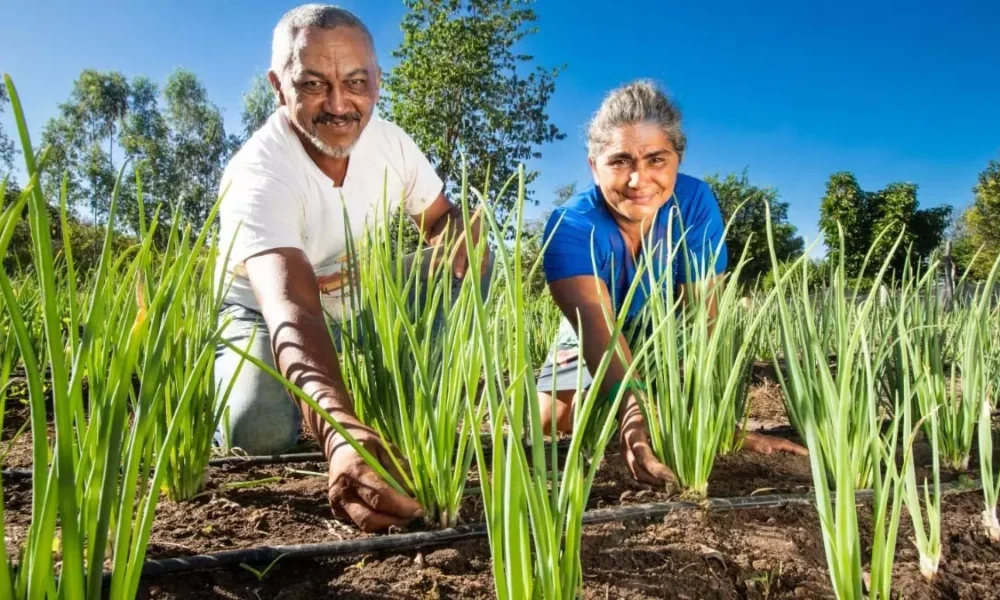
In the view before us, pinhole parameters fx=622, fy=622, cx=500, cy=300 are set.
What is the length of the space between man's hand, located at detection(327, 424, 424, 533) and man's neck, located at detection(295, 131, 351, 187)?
5.08 feet

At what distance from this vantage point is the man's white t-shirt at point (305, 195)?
190 cm

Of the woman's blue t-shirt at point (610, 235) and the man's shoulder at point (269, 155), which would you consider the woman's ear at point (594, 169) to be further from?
the man's shoulder at point (269, 155)

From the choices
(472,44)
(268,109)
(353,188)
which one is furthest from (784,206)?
(353,188)

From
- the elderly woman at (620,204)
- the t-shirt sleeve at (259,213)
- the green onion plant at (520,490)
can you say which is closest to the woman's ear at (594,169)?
the elderly woman at (620,204)

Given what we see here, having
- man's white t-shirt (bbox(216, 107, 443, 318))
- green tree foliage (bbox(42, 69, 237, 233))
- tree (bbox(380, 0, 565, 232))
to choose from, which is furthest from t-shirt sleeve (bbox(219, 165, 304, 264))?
green tree foliage (bbox(42, 69, 237, 233))

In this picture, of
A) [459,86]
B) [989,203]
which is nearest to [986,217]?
[989,203]

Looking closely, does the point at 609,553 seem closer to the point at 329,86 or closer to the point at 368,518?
the point at 368,518

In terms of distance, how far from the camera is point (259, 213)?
6.30 ft

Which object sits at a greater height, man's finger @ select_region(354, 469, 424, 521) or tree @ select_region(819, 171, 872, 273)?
tree @ select_region(819, 171, 872, 273)

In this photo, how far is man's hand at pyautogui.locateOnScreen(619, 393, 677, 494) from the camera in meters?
1.34

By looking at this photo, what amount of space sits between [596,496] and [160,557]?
822 mm

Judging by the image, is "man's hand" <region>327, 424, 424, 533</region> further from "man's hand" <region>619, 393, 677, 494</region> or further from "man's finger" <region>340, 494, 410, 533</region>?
"man's hand" <region>619, 393, 677, 494</region>

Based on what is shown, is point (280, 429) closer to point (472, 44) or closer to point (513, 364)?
point (513, 364)

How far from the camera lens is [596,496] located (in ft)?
4.37
